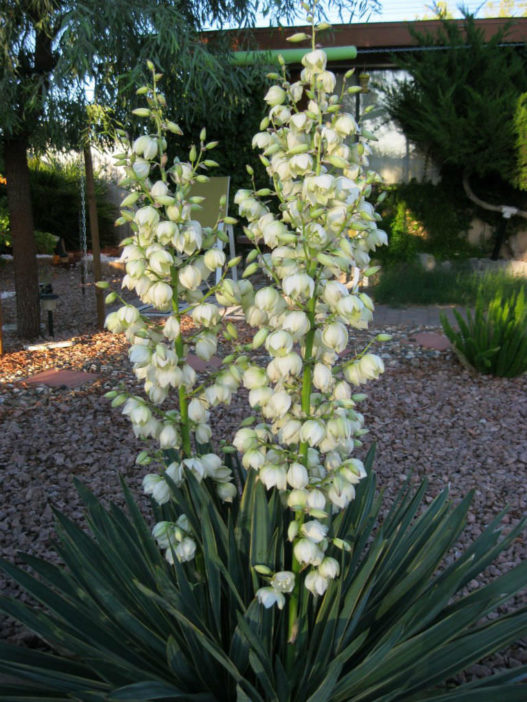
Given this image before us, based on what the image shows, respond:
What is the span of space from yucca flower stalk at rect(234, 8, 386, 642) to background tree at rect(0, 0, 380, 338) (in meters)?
2.83

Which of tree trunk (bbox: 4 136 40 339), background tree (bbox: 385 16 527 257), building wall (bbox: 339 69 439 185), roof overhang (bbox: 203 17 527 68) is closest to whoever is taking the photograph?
tree trunk (bbox: 4 136 40 339)

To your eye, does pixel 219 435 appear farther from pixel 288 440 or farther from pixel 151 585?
pixel 288 440

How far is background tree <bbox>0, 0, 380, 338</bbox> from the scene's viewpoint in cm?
364

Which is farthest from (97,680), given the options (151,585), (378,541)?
(378,541)

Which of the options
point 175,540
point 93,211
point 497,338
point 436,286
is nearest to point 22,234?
point 93,211

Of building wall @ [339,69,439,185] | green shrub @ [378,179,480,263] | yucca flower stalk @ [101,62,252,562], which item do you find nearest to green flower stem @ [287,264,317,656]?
yucca flower stalk @ [101,62,252,562]

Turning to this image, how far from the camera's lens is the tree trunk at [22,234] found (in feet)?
14.9

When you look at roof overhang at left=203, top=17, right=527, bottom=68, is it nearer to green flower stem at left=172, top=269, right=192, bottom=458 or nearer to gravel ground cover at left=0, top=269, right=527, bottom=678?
gravel ground cover at left=0, top=269, right=527, bottom=678

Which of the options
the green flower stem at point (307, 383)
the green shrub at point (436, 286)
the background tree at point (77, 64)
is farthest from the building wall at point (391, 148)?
the green flower stem at point (307, 383)

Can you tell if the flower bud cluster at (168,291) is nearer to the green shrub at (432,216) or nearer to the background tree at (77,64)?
the background tree at (77,64)

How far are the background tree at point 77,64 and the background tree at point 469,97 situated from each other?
2.40m

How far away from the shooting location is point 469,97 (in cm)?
709

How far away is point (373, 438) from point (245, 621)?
194 cm

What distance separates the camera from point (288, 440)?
3.42 feet
